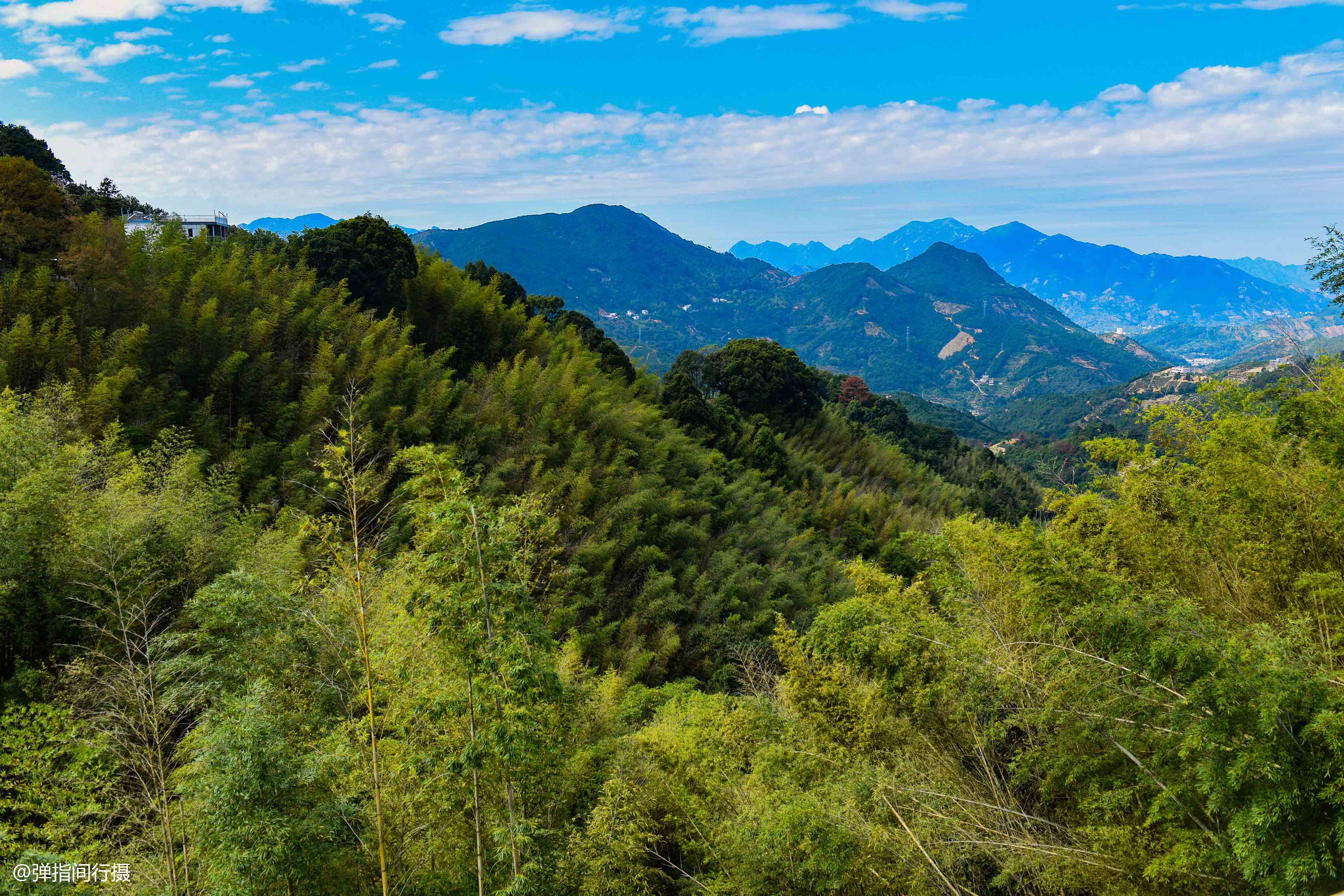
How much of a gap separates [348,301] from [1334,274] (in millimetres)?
20744

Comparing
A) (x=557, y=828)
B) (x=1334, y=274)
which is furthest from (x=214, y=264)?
(x=1334, y=274)

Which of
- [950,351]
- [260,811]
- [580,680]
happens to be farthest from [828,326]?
[260,811]

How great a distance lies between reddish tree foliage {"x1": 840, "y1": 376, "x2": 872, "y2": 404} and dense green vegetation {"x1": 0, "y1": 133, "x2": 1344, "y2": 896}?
27279 millimetres

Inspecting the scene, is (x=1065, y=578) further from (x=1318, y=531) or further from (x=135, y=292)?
(x=135, y=292)

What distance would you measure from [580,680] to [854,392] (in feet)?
107

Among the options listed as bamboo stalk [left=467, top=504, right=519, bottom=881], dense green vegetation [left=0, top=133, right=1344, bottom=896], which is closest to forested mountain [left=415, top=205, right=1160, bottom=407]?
dense green vegetation [left=0, top=133, right=1344, bottom=896]

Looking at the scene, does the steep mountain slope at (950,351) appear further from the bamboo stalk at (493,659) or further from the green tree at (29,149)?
the bamboo stalk at (493,659)

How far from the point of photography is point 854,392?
38938 millimetres

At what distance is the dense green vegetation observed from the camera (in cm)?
417

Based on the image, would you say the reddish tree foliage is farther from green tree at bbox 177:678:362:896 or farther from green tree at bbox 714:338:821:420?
green tree at bbox 177:678:362:896

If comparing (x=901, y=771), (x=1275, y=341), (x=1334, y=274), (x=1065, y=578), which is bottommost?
(x=901, y=771)

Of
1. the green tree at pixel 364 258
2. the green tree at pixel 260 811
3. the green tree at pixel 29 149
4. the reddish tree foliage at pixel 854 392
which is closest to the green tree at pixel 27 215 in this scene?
the green tree at pixel 364 258

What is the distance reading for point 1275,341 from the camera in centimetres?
681

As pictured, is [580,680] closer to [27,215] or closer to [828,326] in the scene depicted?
[27,215]
